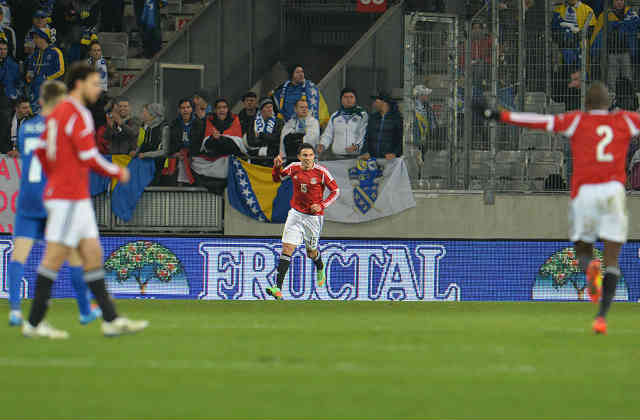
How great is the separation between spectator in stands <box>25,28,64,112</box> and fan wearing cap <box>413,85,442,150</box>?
6038 millimetres

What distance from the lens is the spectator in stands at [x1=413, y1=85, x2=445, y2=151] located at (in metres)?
16.0

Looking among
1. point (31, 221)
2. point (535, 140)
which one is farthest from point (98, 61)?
point (31, 221)

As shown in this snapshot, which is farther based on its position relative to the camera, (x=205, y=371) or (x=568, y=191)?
(x=568, y=191)

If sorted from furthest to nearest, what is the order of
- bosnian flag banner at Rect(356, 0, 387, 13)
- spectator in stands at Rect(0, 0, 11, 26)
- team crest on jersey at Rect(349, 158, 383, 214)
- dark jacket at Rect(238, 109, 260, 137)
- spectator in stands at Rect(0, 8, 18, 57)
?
1. bosnian flag banner at Rect(356, 0, 387, 13)
2. spectator in stands at Rect(0, 0, 11, 26)
3. spectator in stands at Rect(0, 8, 18, 57)
4. dark jacket at Rect(238, 109, 260, 137)
5. team crest on jersey at Rect(349, 158, 383, 214)

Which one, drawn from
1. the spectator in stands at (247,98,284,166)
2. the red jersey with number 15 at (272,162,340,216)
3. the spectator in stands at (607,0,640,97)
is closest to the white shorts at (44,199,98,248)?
the red jersey with number 15 at (272,162,340,216)

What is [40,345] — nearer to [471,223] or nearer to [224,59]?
[471,223]

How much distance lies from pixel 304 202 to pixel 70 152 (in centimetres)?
690

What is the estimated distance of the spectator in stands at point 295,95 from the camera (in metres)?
16.2

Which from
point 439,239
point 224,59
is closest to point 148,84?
point 224,59

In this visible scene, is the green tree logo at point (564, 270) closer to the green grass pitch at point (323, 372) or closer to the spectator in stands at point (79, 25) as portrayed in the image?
the green grass pitch at point (323, 372)

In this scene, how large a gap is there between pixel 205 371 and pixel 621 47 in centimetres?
1145

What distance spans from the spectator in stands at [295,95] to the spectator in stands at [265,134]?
27 centimetres

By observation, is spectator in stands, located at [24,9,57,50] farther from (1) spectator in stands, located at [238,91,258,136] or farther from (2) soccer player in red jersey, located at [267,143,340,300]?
(2) soccer player in red jersey, located at [267,143,340,300]

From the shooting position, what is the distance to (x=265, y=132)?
15.9m
